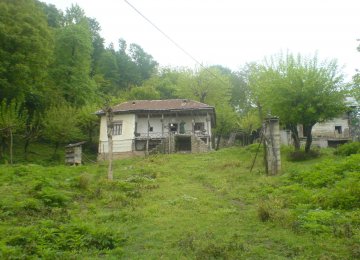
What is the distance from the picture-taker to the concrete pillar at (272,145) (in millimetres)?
18328

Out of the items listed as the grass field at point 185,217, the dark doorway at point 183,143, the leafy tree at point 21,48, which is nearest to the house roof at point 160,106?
the dark doorway at point 183,143

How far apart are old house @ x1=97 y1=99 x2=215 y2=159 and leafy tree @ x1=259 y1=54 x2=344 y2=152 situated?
1063 cm

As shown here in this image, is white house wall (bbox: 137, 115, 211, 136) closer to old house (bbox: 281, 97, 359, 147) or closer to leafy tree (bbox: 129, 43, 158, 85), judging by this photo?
old house (bbox: 281, 97, 359, 147)

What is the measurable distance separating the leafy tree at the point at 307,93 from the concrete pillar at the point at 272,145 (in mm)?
5109

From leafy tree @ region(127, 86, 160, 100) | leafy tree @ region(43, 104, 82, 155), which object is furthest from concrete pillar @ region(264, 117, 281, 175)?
leafy tree @ region(127, 86, 160, 100)

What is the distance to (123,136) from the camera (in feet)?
119

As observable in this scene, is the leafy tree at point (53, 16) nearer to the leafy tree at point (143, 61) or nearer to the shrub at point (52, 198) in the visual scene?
the leafy tree at point (143, 61)

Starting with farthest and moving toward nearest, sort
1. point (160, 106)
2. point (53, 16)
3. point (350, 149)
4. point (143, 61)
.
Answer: point (143, 61), point (53, 16), point (160, 106), point (350, 149)

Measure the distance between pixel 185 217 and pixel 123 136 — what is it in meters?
26.5

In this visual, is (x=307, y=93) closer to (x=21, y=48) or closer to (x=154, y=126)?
(x=154, y=126)

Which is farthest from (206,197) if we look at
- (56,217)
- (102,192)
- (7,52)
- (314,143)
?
(314,143)

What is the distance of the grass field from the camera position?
24.2 feet

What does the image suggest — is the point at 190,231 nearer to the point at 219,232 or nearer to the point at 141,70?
the point at 219,232

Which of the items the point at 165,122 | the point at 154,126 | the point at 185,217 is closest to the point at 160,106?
the point at 165,122
